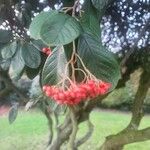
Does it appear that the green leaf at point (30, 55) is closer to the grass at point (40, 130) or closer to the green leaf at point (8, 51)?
the green leaf at point (8, 51)

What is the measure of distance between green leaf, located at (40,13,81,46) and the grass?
5.29m

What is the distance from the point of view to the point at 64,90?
94 cm

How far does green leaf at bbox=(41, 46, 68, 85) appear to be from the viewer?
3.42 feet

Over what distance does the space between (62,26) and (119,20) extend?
1440mm

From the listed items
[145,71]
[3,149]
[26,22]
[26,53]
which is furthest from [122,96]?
[26,53]

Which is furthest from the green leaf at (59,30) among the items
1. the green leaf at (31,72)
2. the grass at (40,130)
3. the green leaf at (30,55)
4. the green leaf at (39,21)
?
the grass at (40,130)

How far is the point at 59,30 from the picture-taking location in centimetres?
92

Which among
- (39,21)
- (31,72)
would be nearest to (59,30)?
(39,21)

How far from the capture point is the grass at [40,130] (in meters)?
6.63

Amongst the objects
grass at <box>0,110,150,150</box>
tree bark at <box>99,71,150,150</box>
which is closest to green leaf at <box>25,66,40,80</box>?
tree bark at <box>99,71,150,150</box>

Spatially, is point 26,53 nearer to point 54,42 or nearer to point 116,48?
point 54,42

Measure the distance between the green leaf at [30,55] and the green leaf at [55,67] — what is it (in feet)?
0.85

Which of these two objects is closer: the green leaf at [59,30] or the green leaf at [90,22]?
the green leaf at [59,30]

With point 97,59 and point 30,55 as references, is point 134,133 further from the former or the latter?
point 97,59
